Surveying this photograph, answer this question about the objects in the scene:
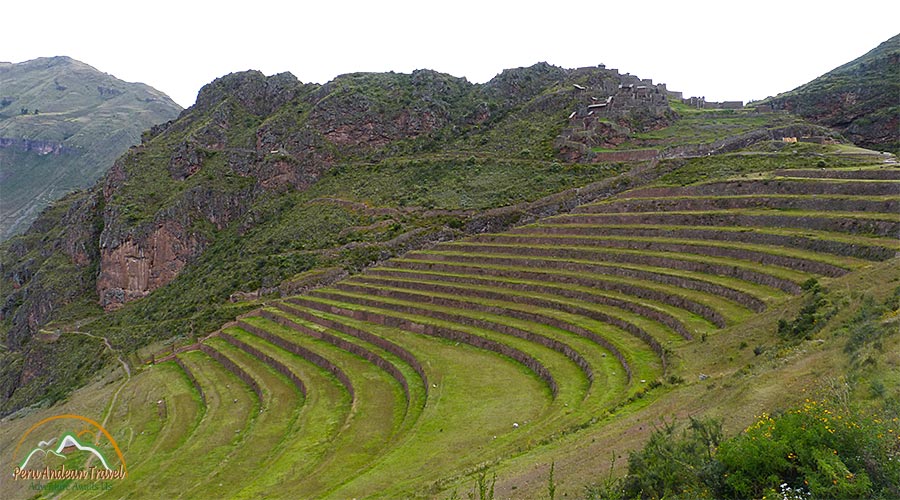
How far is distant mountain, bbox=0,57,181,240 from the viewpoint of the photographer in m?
126

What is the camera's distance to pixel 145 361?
35125 millimetres

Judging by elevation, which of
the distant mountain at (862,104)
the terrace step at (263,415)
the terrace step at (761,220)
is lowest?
the terrace step at (263,415)

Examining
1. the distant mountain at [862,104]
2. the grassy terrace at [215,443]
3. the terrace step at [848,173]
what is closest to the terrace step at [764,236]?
the terrace step at [848,173]

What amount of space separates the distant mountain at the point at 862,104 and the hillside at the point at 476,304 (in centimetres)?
868

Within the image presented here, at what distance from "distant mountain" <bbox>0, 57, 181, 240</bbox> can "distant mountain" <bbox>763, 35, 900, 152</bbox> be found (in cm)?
13282

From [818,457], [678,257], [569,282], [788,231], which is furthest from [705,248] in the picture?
[818,457]

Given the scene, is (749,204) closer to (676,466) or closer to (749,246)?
(749,246)

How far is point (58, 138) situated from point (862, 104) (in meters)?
169

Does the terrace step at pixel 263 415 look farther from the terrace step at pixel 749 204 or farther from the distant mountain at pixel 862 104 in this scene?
the distant mountain at pixel 862 104

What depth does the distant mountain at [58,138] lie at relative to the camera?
415 ft

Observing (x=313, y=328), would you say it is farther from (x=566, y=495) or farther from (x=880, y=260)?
(x=880, y=260)

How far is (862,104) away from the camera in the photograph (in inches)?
1921

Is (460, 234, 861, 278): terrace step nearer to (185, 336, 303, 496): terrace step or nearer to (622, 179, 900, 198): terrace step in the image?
(622, 179, 900, 198): terrace step

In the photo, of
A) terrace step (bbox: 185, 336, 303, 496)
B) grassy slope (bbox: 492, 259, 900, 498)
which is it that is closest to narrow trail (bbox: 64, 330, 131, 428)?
terrace step (bbox: 185, 336, 303, 496)
